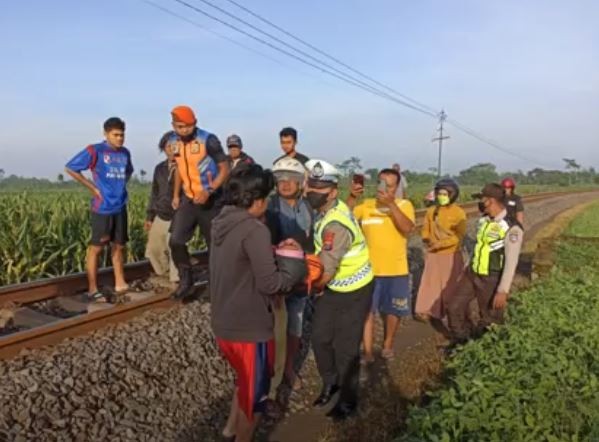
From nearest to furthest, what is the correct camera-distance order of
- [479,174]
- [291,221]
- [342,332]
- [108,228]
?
[342,332] < [291,221] < [108,228] < [479,174]

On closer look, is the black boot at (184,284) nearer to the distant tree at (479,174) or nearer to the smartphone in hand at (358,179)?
the smartphone in hand at (358,179)

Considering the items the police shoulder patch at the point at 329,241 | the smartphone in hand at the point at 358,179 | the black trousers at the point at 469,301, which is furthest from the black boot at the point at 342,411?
the smartphone in hand at the point at 358,179

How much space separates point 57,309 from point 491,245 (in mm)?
5040

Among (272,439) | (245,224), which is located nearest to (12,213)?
(272,439)

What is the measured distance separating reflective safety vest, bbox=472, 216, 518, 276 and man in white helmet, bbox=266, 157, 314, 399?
1953 millimetres

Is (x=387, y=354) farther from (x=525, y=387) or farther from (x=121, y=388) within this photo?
(x=121, y=388)

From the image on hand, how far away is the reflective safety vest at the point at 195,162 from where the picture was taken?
603 cm

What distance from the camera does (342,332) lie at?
4.76 meters

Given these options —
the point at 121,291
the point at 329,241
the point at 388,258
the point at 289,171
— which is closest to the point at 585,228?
the point at 388,258

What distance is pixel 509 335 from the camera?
16.1 ft

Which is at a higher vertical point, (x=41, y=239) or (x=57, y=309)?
(x=41, y=239)

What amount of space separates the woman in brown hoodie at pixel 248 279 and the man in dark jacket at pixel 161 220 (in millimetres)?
4191

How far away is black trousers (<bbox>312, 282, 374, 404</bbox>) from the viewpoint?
Answer: 15.5 feet

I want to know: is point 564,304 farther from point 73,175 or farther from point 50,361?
point 73,175
